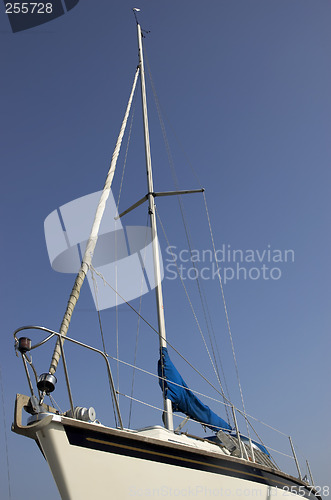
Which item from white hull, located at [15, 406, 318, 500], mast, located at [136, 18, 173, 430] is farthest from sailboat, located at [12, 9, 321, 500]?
mast, located at [136, 18, 173, 430]

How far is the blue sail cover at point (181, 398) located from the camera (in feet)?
30.1

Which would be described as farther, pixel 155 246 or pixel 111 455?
pixel 155 246

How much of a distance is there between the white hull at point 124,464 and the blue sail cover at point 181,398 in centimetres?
193

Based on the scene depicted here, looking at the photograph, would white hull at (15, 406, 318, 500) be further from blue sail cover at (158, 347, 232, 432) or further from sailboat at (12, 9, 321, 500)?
blue sail cover at (158, 347, 232, 432)

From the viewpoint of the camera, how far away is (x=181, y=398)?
9266mm

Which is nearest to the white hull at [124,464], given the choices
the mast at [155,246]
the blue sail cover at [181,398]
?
the mast at [155,246]

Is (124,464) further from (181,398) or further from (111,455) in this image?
(181,398)

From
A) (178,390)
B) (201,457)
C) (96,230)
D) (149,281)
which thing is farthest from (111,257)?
(201,457)

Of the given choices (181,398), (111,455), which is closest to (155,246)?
(181,398)

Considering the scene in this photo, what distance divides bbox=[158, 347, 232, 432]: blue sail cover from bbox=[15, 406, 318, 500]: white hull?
1926mm

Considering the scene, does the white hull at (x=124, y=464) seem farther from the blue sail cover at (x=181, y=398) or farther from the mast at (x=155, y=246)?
the blue sail cover at (x=181, y=398)

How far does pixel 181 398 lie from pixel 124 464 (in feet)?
12.1

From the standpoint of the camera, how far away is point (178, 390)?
9305 mm

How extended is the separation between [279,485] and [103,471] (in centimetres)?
533
